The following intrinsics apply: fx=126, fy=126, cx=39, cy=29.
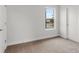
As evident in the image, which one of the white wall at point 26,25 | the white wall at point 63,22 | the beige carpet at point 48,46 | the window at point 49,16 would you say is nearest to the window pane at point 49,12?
the window at point 49,16

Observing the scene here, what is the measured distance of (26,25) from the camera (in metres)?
4.57

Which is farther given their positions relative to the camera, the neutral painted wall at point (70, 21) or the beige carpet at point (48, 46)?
the neutral painted wall at point (70, 21)

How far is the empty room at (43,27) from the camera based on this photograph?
13.7ft

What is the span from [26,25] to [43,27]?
631 mm

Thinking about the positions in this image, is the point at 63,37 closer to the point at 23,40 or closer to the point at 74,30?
the point at 74,30

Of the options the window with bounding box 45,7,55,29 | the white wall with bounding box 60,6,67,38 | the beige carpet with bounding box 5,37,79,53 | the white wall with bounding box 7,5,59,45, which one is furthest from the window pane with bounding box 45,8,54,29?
the beige carpet with bounding box 5,37,79,53

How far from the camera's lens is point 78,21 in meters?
4.46

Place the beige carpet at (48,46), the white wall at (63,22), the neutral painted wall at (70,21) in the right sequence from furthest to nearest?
the white wall at (63,22)
the neutral painted wall at (70,21)
the beige carpet at (48,46)

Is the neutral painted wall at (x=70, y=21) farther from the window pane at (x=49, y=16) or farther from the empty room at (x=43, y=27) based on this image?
the window pane at (x=49, y=16)

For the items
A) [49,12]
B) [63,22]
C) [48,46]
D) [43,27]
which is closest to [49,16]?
[49,12]

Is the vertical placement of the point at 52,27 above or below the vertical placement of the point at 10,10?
below

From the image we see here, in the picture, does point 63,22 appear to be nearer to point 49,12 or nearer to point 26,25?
point 49,12
